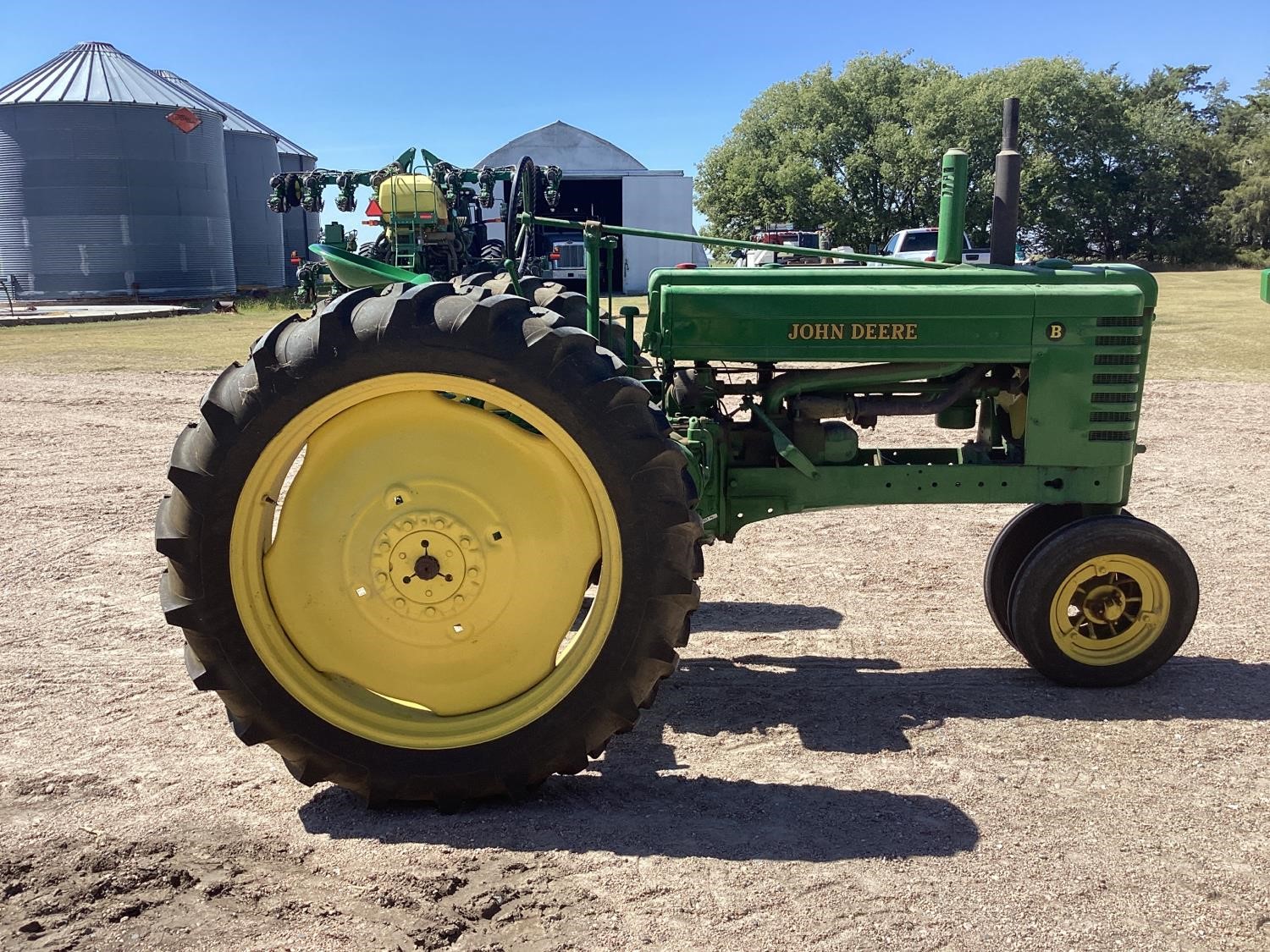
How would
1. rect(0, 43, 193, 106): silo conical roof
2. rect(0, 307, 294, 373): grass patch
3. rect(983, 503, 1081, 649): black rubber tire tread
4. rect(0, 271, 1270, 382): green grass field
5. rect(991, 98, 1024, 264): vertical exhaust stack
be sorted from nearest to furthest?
rect(991, 98, 1024, 264): vertical exhaust stack → rect(983, 503, 1081, 649): black rubber tire tread → rect(0, 271, 1270, 382): green grass field → rect(0, 307, 294, 373): grass patch → rect(0, 43, 193, 106): silo conical roof

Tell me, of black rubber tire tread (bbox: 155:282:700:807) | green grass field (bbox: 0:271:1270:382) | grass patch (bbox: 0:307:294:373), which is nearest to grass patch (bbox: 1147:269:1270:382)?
green grass field (bbox: 0:271:1270:382)

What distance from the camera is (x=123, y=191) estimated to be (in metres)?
28.5

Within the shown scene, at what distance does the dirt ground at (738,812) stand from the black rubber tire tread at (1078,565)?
0.34ft

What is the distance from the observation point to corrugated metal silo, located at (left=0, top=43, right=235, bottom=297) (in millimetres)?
28109

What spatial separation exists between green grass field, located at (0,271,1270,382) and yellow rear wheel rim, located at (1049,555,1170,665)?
9.01m

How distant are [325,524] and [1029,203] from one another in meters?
43.4

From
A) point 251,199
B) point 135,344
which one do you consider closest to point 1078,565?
point 135,344

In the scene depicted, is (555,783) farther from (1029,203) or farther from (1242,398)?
(1029,203)

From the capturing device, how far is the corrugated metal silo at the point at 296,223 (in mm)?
36031

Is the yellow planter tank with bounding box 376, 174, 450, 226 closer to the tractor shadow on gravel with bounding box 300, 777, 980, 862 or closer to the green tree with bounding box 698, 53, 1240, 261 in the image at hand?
the tractor shadow on gravel with bounding box 300, 777, 980, 862

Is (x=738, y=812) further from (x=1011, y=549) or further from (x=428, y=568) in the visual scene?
(x=1011, y=549)

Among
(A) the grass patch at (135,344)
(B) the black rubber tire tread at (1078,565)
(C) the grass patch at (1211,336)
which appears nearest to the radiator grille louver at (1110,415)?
(B) the black rubber tire tread at (1078,565)

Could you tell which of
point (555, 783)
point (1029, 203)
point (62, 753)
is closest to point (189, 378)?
point (62, 753)

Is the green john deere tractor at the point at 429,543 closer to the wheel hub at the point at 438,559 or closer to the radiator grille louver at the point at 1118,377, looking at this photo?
the wheel hub at the point at 438,559
